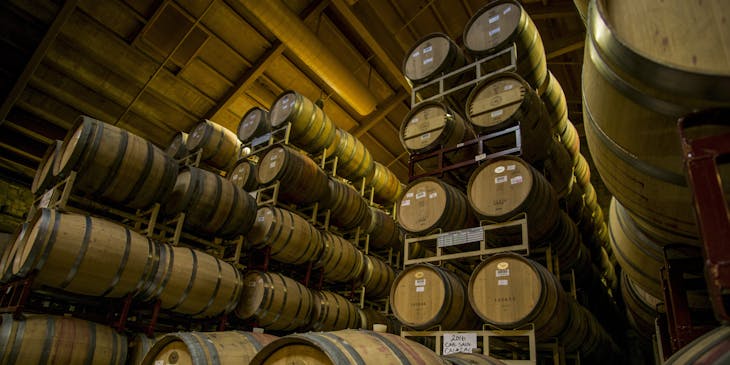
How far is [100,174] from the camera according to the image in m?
4.74

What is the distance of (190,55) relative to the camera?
9.96m

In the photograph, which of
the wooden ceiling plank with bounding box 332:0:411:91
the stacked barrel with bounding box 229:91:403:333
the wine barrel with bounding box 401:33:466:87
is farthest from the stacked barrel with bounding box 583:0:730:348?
the wooden ceiling plank with bounding box 332:0:411:91

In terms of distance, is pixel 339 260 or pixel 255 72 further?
pixel 255 72

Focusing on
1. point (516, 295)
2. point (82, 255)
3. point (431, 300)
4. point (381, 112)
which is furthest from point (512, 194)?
point (381, 112)

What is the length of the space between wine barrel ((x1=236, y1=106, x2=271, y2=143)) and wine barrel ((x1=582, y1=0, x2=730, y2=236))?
23.5ft

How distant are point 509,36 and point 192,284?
16.9 ft

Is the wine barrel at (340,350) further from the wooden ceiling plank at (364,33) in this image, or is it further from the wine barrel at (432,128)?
the wooden ceiling plank at (364,33)

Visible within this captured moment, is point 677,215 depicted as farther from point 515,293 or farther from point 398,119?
point 398,119

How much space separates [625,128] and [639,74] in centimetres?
27

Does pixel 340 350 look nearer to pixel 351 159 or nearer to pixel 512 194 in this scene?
pixel 512 194

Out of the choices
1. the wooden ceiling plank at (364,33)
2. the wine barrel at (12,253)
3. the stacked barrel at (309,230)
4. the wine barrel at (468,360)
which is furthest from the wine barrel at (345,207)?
the wine barrel at (468,360)

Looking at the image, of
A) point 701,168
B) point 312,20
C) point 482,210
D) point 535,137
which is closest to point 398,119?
point 312,20

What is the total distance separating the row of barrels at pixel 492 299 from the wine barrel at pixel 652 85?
2279 millimetres

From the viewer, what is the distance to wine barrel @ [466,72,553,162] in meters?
5.09
